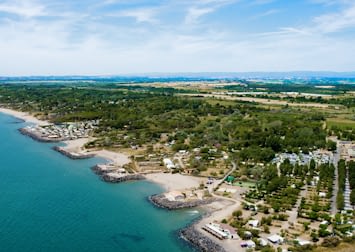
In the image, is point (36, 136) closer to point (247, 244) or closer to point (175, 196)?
point (175, 196)

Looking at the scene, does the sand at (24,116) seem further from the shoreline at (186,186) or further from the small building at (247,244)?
the small building at (247,244)

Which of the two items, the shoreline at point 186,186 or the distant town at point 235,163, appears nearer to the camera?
the shoreline at point 186,186

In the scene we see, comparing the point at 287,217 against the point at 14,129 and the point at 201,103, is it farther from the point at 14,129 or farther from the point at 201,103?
the point at 201,103

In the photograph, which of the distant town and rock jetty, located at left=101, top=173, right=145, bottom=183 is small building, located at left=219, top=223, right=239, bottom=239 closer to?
the distant town

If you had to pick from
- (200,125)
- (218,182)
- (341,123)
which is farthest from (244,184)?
(341,123)

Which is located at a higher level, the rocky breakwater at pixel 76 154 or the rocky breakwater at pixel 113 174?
the rocky breakwater at pixel 76 154

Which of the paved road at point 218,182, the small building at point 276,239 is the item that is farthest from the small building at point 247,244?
the paved road at point 218,182

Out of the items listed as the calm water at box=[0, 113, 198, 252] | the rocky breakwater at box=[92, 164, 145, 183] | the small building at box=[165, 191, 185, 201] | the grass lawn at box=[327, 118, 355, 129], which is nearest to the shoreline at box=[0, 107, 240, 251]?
the calm water at box=[0, 113, 198, 252]
